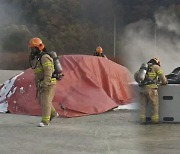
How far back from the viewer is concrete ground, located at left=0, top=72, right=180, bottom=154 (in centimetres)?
796

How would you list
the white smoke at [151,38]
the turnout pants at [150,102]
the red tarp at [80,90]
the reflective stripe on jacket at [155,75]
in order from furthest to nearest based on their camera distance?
1. the white smoke at [151,38]
2. the red tarp at [80,90]
3. the reflective stripe on jacket at [155,75]
4. the turnout pants at [150,102]

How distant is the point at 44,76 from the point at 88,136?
1.63m

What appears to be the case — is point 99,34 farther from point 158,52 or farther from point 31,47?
point 31,47

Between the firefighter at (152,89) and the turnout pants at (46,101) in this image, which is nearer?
the turnout pants at (46,101)

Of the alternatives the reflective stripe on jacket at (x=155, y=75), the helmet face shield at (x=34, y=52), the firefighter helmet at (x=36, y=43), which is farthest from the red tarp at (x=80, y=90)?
the firefighter helmet at (x=36, y=43)

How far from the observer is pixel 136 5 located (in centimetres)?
1944

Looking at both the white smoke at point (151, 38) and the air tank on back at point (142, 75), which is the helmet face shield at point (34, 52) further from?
the white smoke at point (151, 38)

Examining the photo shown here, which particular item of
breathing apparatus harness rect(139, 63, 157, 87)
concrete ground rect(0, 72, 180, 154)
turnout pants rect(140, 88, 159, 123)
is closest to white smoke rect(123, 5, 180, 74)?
breathing apparatus harness rect(139, 63, 157, 87)

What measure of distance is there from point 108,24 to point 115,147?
9.99 metres

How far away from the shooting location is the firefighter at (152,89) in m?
10.5

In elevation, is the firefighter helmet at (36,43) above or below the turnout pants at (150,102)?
above

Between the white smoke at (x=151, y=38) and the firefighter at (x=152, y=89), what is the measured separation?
8.85 metres

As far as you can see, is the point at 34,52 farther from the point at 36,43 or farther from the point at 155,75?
the point at 155,75

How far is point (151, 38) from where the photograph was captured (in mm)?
21891
